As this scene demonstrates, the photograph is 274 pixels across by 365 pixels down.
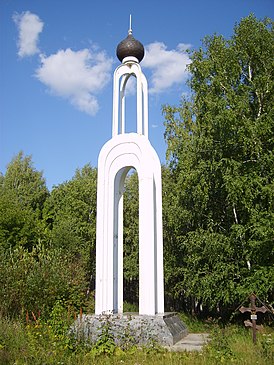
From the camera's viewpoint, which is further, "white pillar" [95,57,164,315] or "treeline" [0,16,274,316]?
"treeline" [0,16,274,316]

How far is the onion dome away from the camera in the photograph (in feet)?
37.7

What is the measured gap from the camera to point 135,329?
27.7 feet

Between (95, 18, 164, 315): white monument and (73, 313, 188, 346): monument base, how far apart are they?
24.3 inches

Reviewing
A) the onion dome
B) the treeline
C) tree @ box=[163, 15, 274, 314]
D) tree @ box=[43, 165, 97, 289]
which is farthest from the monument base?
tree @ box=[43, 165, 97, 289]

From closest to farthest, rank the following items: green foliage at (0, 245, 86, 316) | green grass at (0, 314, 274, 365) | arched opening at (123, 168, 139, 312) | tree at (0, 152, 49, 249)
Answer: green grass at (0, 314, 274, 365) < green foliage at (0, 245, 86, 316) < arched opening at (123, 168, 139, 312) < tree at (0, 152, 49, 249)

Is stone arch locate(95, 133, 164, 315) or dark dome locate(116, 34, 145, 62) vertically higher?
dark dome locate(116, 34, 145, 62)

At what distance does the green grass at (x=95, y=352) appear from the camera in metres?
5.88

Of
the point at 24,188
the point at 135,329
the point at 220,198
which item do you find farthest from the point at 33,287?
the point at 24,188

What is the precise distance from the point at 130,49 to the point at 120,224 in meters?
5.42

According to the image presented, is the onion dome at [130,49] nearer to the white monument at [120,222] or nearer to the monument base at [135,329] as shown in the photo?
the white monument at [120,222]

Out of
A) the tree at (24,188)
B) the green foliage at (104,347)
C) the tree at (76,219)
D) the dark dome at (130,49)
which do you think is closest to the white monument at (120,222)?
the dark dome at (130,49)

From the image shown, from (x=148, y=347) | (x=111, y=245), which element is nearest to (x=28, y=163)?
(x=111, y=245)

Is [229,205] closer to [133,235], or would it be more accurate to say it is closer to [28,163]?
[133,235]

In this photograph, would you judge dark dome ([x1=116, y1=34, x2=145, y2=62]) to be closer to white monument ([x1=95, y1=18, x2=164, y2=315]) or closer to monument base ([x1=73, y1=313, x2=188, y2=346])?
white monument ([x1=95, y1=18, x2=164, y2=315])
